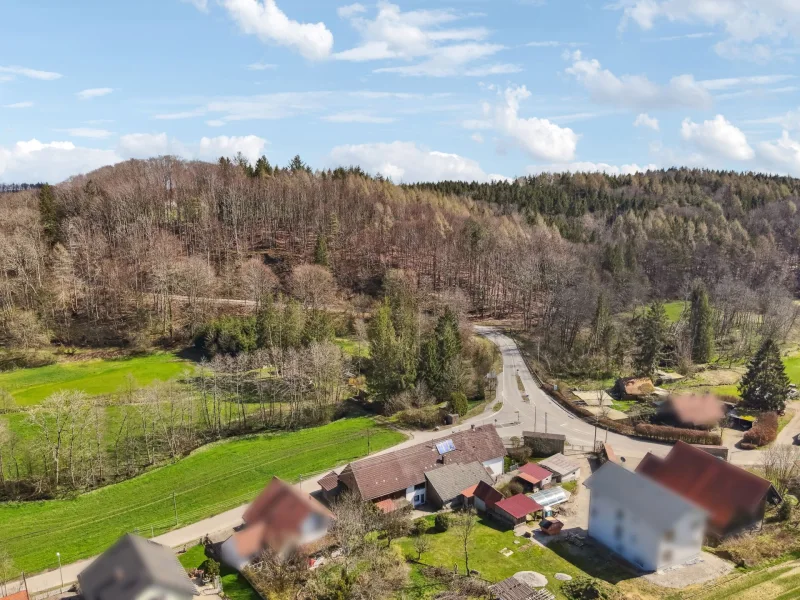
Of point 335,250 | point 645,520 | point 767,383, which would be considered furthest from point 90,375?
point 767,383

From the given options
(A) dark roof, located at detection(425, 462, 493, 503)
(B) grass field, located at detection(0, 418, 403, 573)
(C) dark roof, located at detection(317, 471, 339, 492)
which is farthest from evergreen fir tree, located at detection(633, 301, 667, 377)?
(C) dark roof, located at detection(317, 471, 339, 492)

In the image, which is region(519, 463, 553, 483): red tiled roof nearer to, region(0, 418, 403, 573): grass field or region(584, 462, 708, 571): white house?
region(584, 462, 708, 571): white house

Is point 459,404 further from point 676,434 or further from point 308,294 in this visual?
point 308,294

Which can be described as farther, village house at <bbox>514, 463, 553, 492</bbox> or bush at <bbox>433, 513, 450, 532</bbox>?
village house at <bbox>514, 463, 553, 492</bbox>

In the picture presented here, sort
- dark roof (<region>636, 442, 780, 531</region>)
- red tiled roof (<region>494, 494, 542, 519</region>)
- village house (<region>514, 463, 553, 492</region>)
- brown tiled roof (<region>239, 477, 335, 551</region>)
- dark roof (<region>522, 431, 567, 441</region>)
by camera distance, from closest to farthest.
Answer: brown tiled roof (<region>239, 477, 335, 551</region>)
dark roof (<region>636, 442, 780, 531</region>)
red tiled roof (<region>494, 494, 542, 519</region>)
village house (<region>514, 463, 553, 492</region>)
dark roof (<region>522, 431, 567, 441</region>)

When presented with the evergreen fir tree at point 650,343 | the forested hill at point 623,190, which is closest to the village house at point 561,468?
the evergreen fir tree at point 650,343

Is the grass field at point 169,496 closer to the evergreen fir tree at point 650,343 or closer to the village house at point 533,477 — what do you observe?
the village house at point 533,477

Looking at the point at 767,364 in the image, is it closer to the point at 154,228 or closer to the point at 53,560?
the point at 53,560
